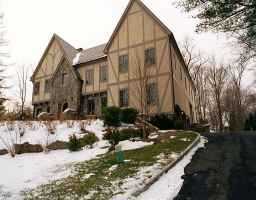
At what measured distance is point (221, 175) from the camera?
19.9 ft

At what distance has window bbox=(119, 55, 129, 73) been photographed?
65.0 feet

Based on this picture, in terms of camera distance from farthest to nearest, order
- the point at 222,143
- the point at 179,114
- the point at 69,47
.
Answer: the point at 69,47, the point at 179,114, the point at 222,143

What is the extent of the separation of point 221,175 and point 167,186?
1591mm

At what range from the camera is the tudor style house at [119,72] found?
1783 cm

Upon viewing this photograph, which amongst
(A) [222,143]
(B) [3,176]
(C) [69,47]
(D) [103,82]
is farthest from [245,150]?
(C) [69,47]

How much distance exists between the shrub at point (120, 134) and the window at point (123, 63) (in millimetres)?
8393

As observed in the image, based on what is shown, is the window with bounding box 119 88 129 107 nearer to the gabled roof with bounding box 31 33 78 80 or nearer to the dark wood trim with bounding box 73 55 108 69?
the dark wood trim with bounding box 73 55 108 69

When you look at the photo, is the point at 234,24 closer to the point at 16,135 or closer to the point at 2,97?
the point at 16,135

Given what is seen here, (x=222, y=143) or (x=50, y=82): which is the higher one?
(x=50, y=82)

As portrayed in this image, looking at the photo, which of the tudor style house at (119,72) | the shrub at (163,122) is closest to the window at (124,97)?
the tudor style house at (119,72)

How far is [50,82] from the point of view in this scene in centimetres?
2456

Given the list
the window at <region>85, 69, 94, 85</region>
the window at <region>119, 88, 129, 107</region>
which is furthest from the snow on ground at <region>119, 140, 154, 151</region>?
the window at <region>85, 69, 94, 85</region>

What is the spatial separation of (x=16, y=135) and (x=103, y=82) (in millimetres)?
11647

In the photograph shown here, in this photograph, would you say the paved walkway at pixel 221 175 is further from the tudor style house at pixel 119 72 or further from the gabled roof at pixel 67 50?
the gabled roof at pixel 67 50
